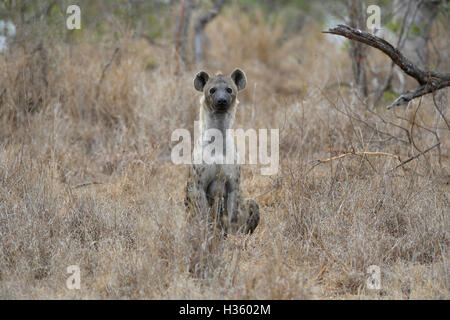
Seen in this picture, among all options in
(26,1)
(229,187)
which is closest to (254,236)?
(229,187)

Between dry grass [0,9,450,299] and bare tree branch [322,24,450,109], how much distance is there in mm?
477

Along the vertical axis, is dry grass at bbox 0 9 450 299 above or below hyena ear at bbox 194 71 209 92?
below

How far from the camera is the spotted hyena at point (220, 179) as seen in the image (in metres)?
4.95

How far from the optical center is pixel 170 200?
553 centimetres

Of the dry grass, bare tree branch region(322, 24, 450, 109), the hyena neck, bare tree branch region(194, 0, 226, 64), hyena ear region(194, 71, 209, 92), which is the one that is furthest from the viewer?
bare tree branch region(194, 0, 226, 64)

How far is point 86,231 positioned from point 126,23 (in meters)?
5.19

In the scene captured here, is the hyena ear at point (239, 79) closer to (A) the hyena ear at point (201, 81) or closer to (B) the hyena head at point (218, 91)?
(B) the hyena head at point (218, 91)

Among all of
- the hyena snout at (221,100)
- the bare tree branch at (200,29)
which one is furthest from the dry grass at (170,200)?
the bare tree branch at (200,29)

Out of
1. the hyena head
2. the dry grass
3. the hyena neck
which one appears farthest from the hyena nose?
the dry grass

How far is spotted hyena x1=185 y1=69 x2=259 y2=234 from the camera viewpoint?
4.95 metres

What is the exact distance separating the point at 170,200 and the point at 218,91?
47.7 inches

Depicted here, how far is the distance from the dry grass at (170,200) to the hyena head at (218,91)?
36.4 inches

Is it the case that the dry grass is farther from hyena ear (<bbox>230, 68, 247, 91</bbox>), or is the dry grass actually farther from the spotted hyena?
hyena ear (<bbox>230, 68, 247, 91</bbox>)

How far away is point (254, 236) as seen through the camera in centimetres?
515
